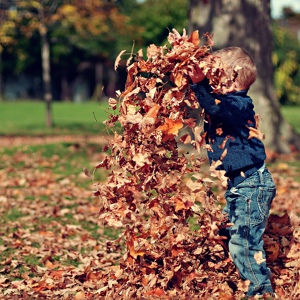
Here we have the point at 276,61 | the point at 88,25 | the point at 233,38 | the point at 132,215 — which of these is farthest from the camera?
the point at 276,61

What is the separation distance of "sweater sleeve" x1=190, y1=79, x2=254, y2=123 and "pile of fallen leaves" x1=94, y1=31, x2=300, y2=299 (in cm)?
6

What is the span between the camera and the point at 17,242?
245 inches

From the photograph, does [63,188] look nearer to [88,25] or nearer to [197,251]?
[197,251]

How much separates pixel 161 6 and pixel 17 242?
41.0 metres

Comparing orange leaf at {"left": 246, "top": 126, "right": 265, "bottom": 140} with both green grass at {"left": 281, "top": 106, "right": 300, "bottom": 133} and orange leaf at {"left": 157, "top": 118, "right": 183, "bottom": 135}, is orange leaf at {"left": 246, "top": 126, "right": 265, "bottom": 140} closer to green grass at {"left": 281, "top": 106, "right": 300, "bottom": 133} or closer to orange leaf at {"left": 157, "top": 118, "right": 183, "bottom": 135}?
orange leaf at {"left": 157, "top": 118, "right": 183, "bottom": 135}

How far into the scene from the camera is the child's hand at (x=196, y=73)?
13.1 ft

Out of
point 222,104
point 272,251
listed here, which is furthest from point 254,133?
point 272,251

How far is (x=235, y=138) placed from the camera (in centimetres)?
417

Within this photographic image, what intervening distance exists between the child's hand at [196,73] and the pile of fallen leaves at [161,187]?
32 mm

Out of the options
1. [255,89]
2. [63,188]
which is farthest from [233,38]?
[63,188]

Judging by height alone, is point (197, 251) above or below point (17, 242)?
above

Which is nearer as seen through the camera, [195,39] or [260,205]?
[195,39]

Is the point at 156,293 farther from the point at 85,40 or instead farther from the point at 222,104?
the point at 85,40

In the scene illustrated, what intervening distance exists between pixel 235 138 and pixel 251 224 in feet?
1.84
